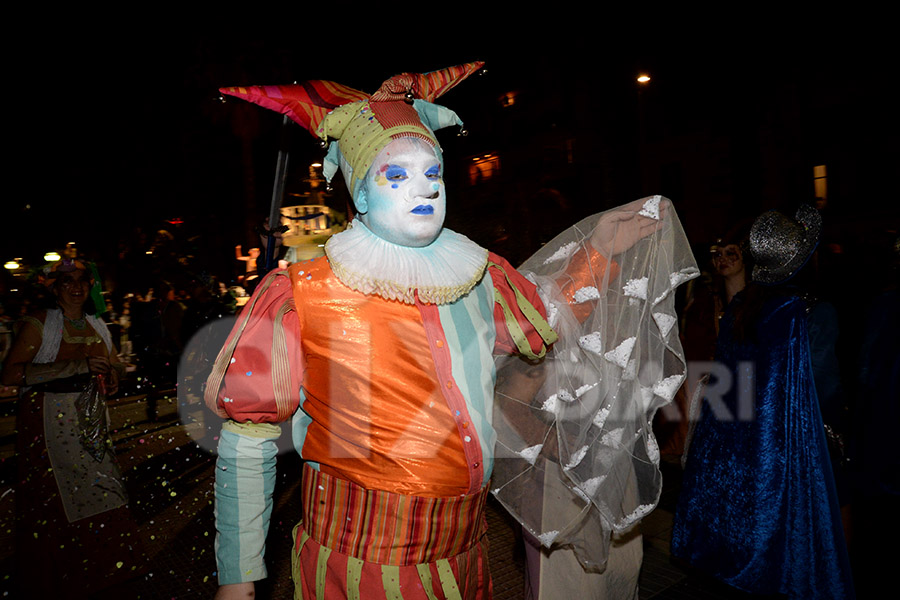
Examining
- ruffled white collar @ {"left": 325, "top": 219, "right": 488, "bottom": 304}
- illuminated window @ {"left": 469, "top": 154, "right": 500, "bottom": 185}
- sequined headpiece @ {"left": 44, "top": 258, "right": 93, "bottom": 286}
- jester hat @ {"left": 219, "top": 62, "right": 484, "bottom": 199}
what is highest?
illuminated window @ {"left": 469, "top": 154, "right": 500, "bottom": 185}

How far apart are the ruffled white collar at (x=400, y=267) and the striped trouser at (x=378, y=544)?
54 cm

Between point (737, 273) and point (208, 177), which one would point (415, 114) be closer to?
point (737, 273)

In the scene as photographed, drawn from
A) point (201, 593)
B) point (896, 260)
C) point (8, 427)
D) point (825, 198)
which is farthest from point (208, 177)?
point (825, 198)

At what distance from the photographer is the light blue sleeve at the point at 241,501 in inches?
60.7

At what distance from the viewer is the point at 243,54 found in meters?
11.0

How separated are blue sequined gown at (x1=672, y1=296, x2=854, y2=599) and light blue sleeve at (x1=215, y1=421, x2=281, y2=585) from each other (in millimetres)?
2738

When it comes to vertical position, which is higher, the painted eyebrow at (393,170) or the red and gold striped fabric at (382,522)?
the painted eyebrow at (393,170)

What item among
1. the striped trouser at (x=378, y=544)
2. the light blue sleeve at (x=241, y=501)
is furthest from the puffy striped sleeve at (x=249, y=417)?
the striped trouser at (x=378, y=544)

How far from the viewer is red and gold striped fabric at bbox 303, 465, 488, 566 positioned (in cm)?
156

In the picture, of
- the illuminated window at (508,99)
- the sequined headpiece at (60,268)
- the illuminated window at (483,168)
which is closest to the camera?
the sequined headpiece at (60,268)

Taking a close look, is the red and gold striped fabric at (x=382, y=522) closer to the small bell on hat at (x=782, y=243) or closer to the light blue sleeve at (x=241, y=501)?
the light blue sleeve at (x=241, y=501)

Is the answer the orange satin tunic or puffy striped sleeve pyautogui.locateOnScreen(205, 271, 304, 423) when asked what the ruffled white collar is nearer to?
the orange satin tunic

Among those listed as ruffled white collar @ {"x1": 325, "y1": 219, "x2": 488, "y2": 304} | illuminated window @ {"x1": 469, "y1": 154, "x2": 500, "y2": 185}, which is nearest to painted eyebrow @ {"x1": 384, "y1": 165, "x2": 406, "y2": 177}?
ruffled white collar @ {"x1": 325, "y1": 219, "x2": 488, "y2": 304}

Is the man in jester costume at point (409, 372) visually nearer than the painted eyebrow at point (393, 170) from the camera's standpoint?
Yes
